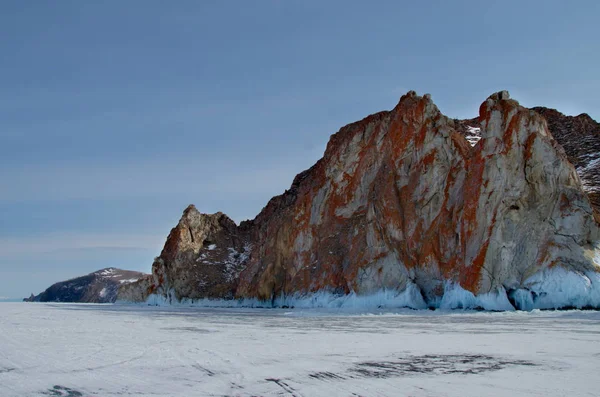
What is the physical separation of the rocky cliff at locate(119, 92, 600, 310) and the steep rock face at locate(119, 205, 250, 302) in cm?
1577

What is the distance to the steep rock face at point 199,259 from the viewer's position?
109m

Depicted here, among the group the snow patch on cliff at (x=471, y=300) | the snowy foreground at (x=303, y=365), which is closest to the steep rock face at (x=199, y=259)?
the snow patch on cliff at (x=471, y=300)

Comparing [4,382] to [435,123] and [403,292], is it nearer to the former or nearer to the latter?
[403,292]

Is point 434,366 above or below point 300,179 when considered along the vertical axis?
below

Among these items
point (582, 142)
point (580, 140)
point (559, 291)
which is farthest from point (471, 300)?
point (580, 140)

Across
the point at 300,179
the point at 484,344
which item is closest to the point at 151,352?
the point at 484,344

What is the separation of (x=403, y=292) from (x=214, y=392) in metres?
48.4

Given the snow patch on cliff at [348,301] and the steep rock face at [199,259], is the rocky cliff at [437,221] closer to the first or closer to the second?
the snow patch on cliff at [348,301]

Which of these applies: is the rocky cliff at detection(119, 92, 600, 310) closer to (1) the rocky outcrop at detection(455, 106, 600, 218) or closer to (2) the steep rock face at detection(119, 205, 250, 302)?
(1) the rocky outcrop at detection(455, 106, 600, 218)

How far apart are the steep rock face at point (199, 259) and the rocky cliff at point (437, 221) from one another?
51.7 ft

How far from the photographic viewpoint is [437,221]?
189 feet

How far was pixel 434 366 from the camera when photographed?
12.5 m

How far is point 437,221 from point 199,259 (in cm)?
7192

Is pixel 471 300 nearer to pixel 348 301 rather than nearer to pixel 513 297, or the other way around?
pixel 513 297
